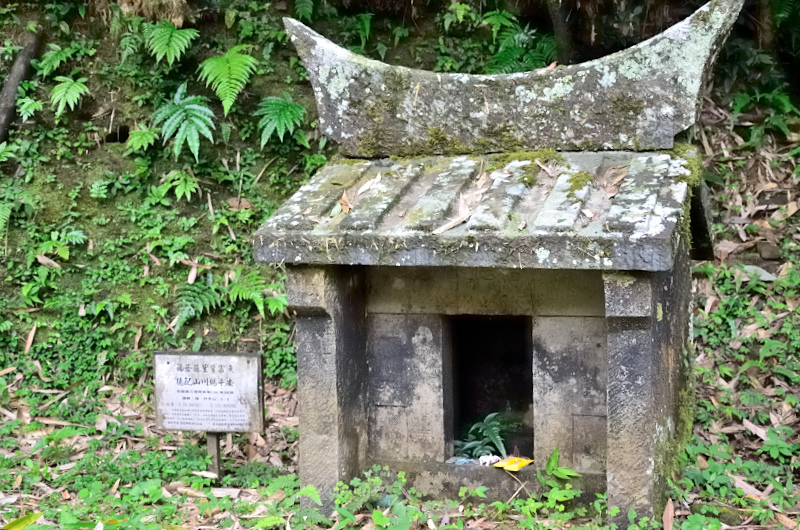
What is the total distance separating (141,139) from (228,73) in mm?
1023

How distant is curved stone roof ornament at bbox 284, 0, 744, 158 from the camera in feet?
14.4

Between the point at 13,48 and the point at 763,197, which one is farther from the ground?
the point at 13,48

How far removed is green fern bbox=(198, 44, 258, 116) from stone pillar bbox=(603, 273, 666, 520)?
4.02 m

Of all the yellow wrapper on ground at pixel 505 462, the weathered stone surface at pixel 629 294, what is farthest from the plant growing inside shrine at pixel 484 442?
the weathered stone surface at pixel 629 294

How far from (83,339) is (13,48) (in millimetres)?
2751

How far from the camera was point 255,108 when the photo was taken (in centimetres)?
739

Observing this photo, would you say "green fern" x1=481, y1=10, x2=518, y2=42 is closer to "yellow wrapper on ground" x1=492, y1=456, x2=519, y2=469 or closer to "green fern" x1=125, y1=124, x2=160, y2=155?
"green fern" x1=125, y1=124, x2=160, y2=155

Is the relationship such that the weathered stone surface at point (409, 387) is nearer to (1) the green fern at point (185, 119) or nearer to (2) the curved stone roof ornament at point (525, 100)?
(2) the curved stone roof ornament at point (525, 100)

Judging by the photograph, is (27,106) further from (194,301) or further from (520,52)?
(520,52)

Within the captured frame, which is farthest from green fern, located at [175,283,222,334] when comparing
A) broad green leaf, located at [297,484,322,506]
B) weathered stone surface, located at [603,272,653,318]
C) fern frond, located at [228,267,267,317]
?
weathered stone surface, located at [603,272,653,318]

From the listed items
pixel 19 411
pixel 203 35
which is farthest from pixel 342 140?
pixel 19 411

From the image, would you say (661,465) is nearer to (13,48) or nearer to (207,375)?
(207,375)

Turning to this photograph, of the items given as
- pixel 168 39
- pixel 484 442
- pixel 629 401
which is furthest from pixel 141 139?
pixel 629 401

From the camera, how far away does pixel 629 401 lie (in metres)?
4.17
